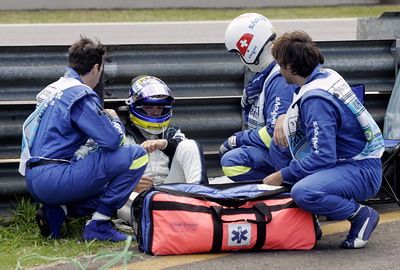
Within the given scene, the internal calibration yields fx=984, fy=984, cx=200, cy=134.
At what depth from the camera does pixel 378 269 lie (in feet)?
18.5

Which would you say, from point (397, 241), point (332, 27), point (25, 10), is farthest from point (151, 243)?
point (25, 10)

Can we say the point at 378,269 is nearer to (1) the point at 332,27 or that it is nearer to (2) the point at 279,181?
(2) the point at 279,181

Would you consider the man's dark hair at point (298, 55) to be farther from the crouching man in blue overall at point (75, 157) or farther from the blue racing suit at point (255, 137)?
the crouching man in blue overall at point (75, 157)

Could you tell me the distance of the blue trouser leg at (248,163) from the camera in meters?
6.89

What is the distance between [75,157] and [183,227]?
0.90 m

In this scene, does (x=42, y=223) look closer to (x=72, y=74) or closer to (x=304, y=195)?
(x=72, y=74)

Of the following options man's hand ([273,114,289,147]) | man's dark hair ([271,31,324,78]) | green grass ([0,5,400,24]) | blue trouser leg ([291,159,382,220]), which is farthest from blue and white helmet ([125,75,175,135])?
green grass ([0,5,400,24])

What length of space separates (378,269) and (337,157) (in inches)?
32.6

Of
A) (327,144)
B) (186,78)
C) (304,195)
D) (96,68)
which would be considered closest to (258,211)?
(304,195)

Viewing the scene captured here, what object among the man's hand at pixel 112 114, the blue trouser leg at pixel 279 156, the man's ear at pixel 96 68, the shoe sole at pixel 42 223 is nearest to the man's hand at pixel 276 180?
the blue trouser leg at pixel 279 156

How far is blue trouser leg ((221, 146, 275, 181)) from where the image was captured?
689 centimetres

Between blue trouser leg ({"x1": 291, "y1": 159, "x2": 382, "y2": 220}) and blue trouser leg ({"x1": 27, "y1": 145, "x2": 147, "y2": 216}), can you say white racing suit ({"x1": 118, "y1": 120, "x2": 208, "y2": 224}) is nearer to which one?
blue trouser leg ({"x1": 27, "y1": 145, "x2": 147, "y2": 216})

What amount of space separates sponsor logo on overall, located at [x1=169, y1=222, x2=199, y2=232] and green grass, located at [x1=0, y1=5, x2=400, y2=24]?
19.4 metres

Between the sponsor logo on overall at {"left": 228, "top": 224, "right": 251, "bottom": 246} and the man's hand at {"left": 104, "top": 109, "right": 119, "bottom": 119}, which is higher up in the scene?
the man's hand at {"left": 104, "top": 109, "right": 119, "bottom": 119}
